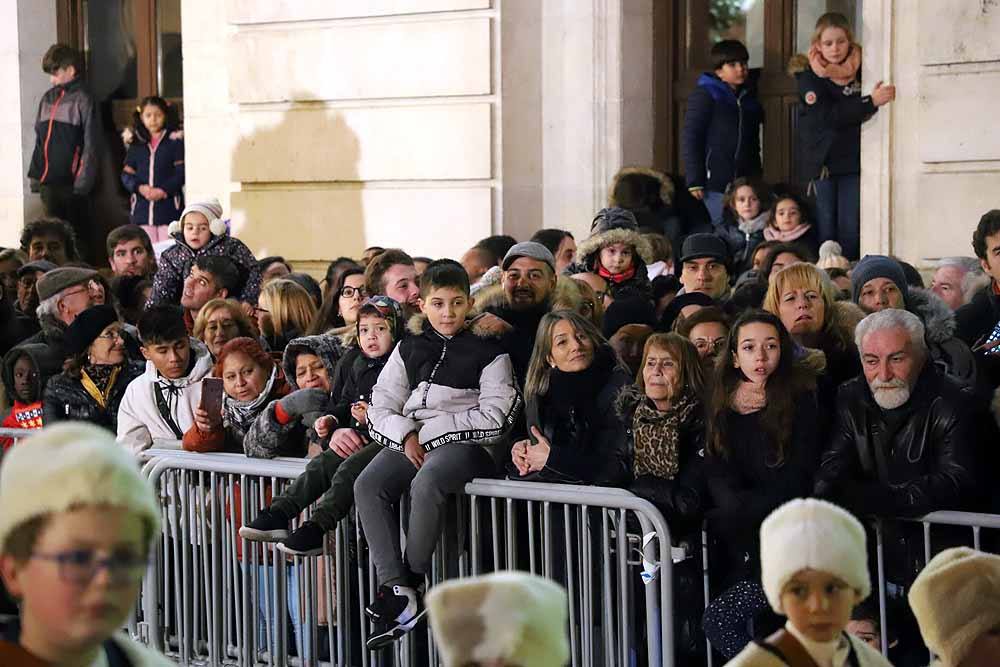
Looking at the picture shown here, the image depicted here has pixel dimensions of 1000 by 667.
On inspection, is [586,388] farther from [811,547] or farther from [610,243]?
[811,547]

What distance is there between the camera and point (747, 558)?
20.7 ft

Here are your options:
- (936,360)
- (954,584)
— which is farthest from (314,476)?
(954,584)

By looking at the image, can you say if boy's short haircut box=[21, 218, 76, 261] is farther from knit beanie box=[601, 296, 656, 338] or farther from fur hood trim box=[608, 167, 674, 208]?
knit beanie box=[601, 296, 656, 338]

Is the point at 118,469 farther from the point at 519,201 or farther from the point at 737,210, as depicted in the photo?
the point at 519,201

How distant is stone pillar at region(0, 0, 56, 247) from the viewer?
1462 centimetres

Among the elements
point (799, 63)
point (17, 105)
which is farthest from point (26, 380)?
point (17, 105)

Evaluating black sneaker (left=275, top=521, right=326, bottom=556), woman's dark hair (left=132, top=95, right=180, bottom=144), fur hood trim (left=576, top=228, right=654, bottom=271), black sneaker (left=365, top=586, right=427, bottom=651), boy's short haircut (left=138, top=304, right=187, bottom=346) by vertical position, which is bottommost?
black sneaker (left=365, top=586, right=427, bottom=651)

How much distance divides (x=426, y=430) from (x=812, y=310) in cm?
166

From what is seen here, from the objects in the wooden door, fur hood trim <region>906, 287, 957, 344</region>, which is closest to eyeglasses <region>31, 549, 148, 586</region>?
fur hood trim <region>906, 287, 957, 344</region>

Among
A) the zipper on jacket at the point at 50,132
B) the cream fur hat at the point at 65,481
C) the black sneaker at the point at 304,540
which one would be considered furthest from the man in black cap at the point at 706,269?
the zipper on jacket at the point at 50,132

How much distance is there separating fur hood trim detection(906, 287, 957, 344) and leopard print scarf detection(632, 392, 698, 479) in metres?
1.17

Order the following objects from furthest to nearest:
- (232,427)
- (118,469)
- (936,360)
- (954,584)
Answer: (232,427), (936,360), (954,584), (118,469)

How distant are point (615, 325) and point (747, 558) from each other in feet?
6.70

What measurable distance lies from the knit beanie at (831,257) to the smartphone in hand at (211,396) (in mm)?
3202
